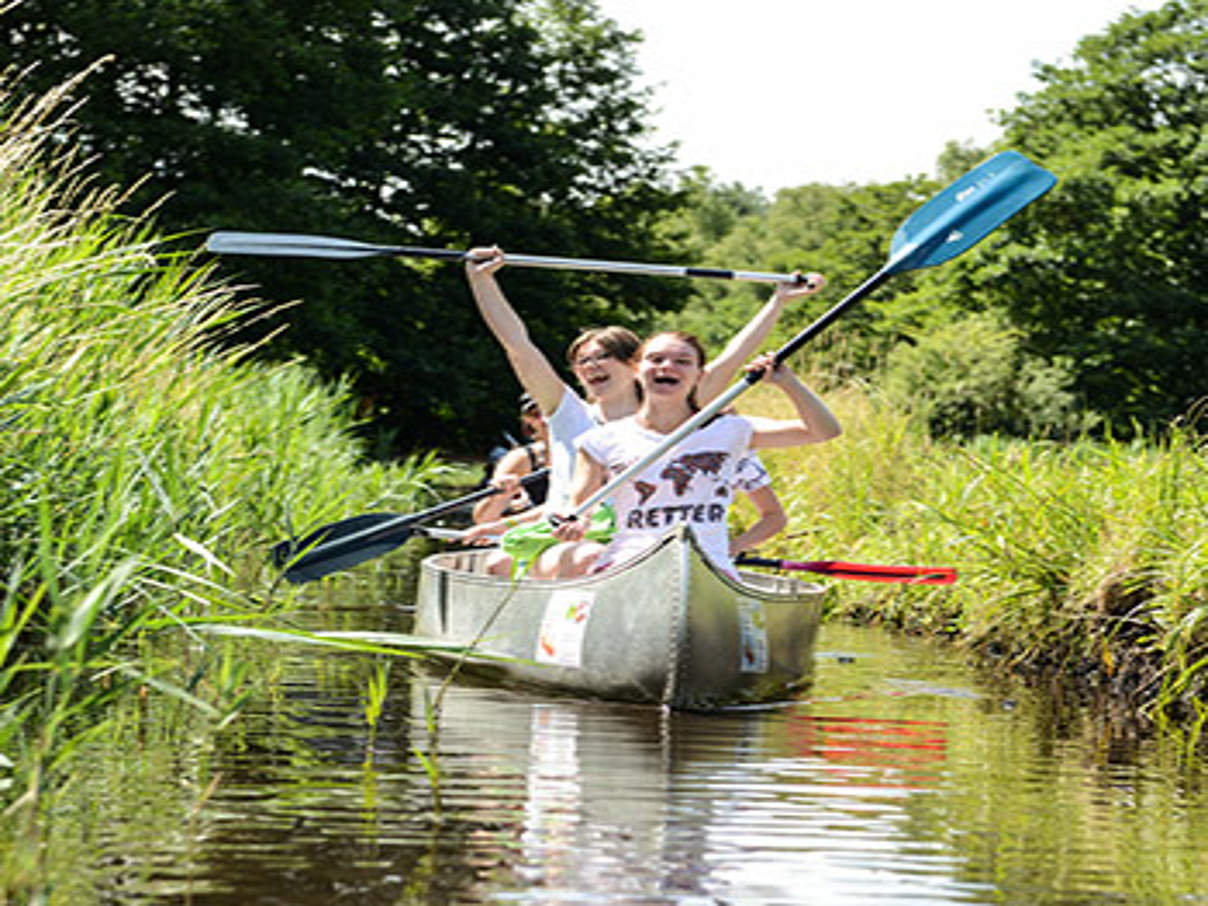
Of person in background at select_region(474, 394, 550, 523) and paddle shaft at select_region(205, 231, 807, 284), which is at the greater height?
paddle shaft at select_region(205, 231, 807, 284)

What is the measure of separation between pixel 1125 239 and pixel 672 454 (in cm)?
2775

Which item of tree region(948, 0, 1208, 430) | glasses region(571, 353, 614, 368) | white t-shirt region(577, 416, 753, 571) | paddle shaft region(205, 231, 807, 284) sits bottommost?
white t-shirt region(577, 416, 753, 571)

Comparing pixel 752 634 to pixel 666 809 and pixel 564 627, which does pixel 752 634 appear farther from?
pixel 666 809

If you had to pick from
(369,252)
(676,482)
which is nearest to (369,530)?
(369,252)

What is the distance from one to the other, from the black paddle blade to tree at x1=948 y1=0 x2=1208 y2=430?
25532 millimetres

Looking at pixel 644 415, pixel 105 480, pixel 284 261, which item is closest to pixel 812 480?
pixel 644 415

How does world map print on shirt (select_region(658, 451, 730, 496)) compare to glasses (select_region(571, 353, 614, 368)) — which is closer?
world map print on shirt (select_region(658, 451, 730, 496))

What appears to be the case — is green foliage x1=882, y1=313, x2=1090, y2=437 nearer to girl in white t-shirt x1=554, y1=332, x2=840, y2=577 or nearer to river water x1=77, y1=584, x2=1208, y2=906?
girl in white t-shirt x1=554, y1=332, x2=840, y2=577

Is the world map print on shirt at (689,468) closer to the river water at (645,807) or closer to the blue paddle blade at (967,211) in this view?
the river water at (645,807)

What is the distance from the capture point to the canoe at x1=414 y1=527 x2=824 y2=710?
6.92 m

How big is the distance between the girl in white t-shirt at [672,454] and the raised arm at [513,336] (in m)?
0.39

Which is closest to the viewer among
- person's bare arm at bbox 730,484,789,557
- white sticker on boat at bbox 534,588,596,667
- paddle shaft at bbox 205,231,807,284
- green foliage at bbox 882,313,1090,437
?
white sticker on boat at bbox 534,588,596,667

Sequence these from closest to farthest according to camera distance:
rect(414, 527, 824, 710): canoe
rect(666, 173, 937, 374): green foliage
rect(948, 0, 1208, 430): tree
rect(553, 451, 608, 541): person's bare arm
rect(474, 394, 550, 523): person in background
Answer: rect(414, 527, 824, 710): canoe, rect(553, 451, 608, 541): person's bare arm, rect(474, 394, 550, 523): person in background, rect(948, 0, 1208, 430): tree, rect(666, 173, 937, 374): green foliage

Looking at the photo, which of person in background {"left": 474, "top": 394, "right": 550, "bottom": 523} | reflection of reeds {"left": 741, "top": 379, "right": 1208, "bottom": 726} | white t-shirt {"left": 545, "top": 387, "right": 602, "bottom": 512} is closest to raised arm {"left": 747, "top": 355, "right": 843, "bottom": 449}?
white t-shirt {"left": 545, "top": 387, "right": 602, "bottom": 512}
